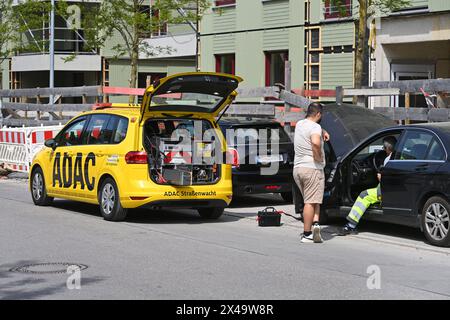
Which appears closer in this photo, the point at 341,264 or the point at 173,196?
the point at 341,264

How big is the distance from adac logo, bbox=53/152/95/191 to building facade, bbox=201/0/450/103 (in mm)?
8867

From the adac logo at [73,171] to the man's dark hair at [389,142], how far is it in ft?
15.2

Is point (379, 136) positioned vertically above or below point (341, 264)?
above

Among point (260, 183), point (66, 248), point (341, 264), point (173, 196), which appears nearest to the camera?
point (341, 264)

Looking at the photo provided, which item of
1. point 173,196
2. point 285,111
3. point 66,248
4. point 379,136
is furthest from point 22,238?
point 285,111

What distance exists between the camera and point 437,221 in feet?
34.6

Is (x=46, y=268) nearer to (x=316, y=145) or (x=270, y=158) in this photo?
(x=316, y=145)

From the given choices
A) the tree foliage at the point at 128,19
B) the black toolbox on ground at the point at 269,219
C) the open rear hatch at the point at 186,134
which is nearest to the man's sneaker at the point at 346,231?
the black toolbox on ground at the point at 269,219

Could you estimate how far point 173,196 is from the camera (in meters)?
12.7

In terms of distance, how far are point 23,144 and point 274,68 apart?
36.0 ft

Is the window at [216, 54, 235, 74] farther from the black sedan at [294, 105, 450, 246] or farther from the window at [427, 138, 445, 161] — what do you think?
the window at [427, 138, 445, 161]
